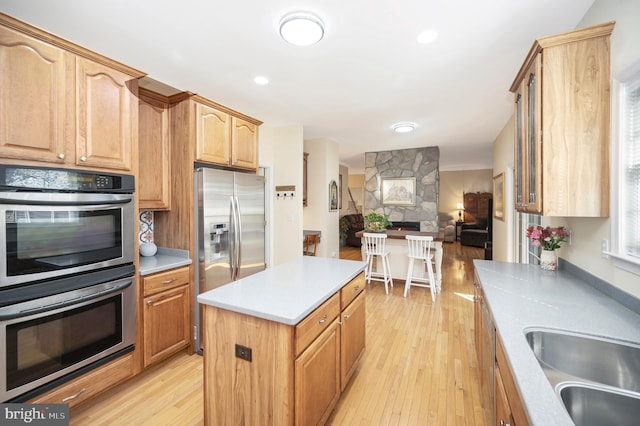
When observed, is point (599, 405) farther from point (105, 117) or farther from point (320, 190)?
point (320, 190)

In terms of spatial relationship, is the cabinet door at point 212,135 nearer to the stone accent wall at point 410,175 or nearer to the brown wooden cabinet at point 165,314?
the brown wooden cabinet at point 165,314

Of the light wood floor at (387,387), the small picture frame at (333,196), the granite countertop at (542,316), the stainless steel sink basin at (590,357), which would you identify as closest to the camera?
the granite countertop at (542,316)

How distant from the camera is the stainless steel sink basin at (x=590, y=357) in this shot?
110cm

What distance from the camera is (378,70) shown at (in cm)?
252

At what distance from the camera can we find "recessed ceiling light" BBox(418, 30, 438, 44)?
6.37 feet

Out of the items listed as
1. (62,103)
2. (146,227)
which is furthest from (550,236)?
(146,227)

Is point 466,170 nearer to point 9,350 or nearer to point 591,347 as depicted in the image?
point 591,347

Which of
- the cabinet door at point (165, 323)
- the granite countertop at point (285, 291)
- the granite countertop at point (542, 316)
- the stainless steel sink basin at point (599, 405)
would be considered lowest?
the cabinet door at point (165, 323)

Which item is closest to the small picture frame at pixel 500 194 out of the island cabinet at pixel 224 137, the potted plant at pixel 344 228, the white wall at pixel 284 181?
the white wall at pixel 284 181

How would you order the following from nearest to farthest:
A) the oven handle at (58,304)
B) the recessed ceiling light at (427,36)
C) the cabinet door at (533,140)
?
the oven handle at (58,304) < the cabinet door at (533,140) < the recessed ceiling light at (427,36)

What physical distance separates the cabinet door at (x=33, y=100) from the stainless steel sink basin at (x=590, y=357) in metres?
2.85

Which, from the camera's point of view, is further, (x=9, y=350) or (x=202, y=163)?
(x=202, y=163)

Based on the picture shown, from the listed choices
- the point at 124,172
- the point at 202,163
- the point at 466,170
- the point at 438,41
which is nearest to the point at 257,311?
the point at 124,172

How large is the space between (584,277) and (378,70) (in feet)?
7.44
